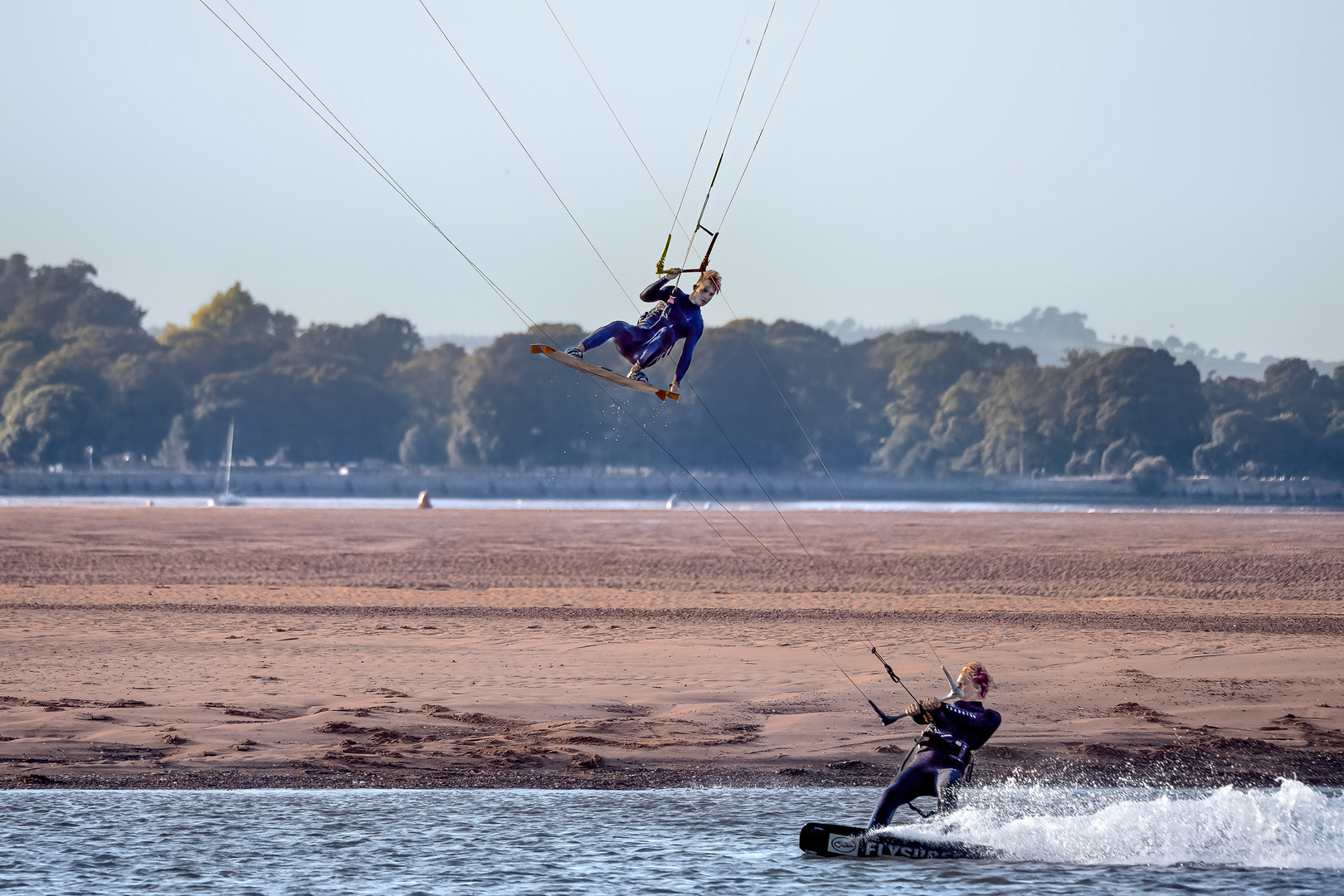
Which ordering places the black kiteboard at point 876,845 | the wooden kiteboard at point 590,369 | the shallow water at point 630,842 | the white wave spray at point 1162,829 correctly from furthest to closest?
the wooden kiteboard at point 590,369 < the white wave spray at point 1162,829 < the black kiteboard at point 876,845 < the shallow water at point 630,842

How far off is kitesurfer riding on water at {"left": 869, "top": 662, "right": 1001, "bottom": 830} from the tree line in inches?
4311

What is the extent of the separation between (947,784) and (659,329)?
19.2 ft

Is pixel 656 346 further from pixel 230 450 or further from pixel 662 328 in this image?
pixel 230 450

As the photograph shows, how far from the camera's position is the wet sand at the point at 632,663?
1577 centimetres

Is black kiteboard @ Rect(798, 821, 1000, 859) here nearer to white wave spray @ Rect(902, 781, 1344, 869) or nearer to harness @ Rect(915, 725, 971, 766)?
white wave spray @ Rect(902, 781, 1344, 869)

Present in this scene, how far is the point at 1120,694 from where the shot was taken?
19.4 metres

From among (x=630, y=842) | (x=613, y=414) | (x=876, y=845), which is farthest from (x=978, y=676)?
(x=613, y=414)

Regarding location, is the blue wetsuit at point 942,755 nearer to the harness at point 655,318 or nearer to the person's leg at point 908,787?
the person's leg at point 908,787

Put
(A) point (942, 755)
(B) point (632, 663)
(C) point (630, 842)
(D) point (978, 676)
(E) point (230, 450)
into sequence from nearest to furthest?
(D) point (978, 676)
(A) point (942, 755)
(C) point (630, 842)
(B) point (632, 663)
(E) point (230, 450)

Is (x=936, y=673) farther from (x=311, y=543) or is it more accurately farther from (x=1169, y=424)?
(x=1169, y=424)

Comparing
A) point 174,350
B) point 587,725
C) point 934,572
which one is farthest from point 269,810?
point 174,350

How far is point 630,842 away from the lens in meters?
12.6

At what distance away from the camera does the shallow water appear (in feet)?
37.7

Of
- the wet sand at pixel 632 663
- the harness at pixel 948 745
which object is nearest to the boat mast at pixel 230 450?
the wet sand at pixel 632 663
